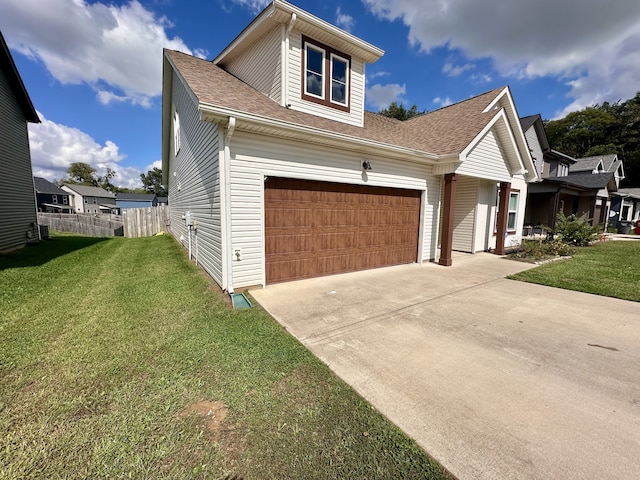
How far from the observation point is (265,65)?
25.2 feet

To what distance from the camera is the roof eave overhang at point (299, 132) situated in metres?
4.76

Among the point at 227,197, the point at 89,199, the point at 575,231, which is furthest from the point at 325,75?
the point at 89,199

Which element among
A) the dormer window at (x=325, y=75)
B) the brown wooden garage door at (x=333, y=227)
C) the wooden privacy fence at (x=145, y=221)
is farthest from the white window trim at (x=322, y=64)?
the wooden privacy fence at (x=145, y=221)

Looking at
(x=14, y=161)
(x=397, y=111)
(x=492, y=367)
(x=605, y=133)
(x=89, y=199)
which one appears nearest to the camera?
(x=492, y=367)

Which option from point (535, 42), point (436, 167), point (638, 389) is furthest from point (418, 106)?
point (638, 389)

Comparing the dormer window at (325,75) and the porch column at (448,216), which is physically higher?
the dormer window at (325,75)

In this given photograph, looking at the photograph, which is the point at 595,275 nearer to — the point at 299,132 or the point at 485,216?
the point at 485,216

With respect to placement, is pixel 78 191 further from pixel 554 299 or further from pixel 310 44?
pixel 554 299

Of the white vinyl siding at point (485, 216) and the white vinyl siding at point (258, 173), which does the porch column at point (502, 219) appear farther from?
the white vinyl siding at point (258, 173)

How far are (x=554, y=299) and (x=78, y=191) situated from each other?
65.6 m

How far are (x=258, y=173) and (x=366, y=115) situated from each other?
6799 millimetres

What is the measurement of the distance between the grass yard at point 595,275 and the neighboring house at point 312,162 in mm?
2202

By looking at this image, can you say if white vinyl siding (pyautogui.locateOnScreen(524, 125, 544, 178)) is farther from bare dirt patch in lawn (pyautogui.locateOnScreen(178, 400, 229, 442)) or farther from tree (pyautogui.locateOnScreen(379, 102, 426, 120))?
bare dirt patch in lawn (pyautogui.locateOnScreen(178, 400, 229, 442))

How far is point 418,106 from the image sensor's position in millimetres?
34250
